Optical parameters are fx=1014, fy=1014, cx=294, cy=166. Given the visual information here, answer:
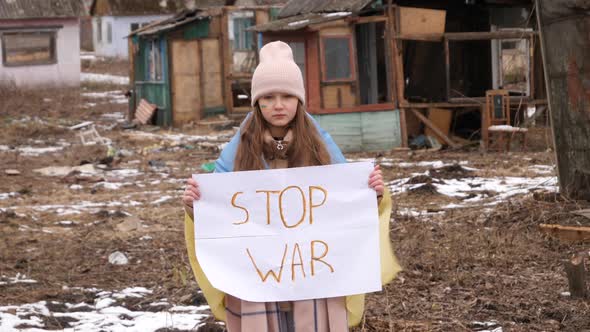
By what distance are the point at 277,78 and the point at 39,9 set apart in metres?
31.3

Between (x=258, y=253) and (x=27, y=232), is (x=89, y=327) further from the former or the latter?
(x=27, y=232)

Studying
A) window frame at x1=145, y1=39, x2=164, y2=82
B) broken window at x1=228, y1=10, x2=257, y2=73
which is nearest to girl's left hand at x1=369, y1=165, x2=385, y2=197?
broken window at x1=228, y1=10, x2=257, y2=73

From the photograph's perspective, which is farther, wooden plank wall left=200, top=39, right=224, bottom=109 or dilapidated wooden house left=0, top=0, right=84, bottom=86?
dilapidated wooden house left=0, top=0, right=84, bottom=86

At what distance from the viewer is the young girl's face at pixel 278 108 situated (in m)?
3.65

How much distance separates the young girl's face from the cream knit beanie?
3 centimetres

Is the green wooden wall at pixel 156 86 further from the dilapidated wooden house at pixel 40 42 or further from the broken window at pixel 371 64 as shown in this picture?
the broken window at pixel 371 64

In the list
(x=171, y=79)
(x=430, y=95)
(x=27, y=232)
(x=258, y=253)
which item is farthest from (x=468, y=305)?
(x=171, y=79)

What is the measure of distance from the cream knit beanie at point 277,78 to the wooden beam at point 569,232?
4.50 meters

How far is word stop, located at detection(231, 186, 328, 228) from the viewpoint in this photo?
377 cm

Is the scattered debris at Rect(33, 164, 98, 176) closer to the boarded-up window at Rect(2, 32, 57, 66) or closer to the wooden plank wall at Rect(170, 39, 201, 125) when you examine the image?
the wooden plank wall at Rect(170, 39, 201, 125)

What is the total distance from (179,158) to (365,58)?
12.3ft

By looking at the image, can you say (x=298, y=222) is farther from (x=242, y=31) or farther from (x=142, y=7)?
(x=142, y=7)

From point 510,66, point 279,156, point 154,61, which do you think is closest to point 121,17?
point 154,61

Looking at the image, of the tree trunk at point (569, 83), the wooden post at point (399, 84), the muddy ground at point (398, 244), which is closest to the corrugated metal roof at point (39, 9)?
the muddy ground at point (398, 244)
